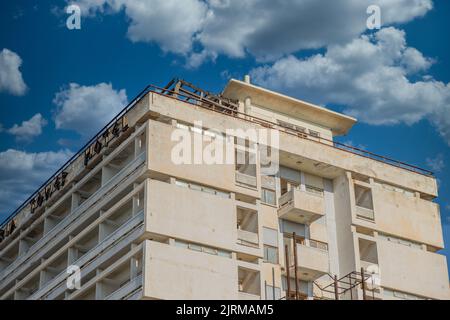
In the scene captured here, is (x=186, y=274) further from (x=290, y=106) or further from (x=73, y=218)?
(x=290, y=106)

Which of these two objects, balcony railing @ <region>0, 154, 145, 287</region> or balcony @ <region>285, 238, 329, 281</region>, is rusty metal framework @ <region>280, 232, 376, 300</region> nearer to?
balcony @ <region>285, 238, 329, 281</region>

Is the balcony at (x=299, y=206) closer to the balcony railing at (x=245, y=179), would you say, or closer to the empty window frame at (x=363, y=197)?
the balcony railing at (x=245, y=179)

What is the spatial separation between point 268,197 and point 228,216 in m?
5.95

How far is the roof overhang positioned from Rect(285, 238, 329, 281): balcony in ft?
39.7

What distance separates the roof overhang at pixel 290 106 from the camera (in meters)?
72.9

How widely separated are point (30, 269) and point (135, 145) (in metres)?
15.8

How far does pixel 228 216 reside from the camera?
6294cm

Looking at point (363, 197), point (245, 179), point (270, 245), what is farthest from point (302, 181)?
point (270, 245)

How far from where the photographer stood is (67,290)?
216 feet

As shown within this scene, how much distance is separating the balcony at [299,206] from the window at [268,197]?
0.46 meters

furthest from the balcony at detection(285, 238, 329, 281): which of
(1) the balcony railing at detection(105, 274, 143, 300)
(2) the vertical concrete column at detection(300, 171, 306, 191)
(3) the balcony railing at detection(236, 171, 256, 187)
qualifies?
(1) the balcony railing at detection(105, 274, 143, 300)

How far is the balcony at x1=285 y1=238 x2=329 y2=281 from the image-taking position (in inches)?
2574

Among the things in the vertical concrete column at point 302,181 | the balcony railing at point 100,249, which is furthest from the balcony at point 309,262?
the balcony railing at point 100,249
